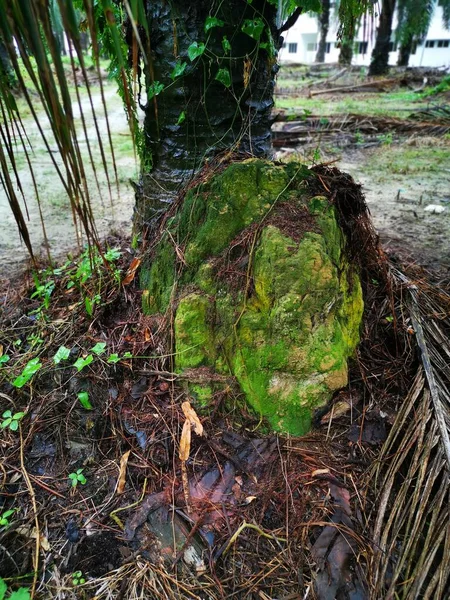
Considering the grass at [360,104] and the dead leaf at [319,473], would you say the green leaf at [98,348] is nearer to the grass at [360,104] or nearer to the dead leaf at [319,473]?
the dead leaf at [319,473]

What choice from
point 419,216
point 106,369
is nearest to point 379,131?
point 419,216

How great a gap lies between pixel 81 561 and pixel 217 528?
1.49 feet

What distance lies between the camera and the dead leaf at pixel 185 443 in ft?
5.04

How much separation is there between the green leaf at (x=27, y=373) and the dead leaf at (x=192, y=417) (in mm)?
671

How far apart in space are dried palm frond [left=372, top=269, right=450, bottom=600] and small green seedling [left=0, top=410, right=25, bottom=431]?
4.55 ft

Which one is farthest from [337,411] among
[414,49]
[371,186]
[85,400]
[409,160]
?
Result: [414,49]

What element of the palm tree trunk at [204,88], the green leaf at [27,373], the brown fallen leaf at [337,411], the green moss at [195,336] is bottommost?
the brown fallen leaf at [337,411]

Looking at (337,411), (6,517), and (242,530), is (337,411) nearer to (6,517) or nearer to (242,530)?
(242,530)

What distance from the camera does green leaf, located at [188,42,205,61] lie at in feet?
5.82

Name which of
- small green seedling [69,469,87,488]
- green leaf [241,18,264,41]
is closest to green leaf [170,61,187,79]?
green leaf [241,18,264,41]

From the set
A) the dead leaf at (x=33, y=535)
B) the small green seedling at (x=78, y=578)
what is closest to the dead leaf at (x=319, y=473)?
the small green seedling at (x=78, y=578)

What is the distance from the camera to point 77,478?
5.16 feet

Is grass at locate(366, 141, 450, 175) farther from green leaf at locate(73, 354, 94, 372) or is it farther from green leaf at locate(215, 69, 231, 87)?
green leaf at locate(73, 354, 94, 372)

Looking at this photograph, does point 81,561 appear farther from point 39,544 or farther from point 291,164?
point 291,164
